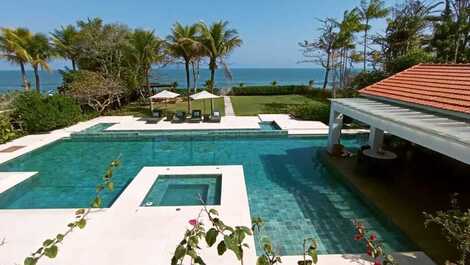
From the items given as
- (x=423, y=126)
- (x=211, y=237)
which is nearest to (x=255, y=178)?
(x=423, y=126)

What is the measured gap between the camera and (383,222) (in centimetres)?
617

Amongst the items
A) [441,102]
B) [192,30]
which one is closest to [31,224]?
[441,102]

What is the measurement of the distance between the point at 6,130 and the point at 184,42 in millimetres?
10577

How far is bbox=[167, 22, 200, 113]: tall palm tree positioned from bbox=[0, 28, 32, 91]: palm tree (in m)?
9.90

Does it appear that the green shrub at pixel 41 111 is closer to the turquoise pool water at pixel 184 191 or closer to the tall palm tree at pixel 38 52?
the tall palm tree at pixel 38 52

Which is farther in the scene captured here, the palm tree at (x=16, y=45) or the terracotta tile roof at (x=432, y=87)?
the palm tree at (x=16, y=45)

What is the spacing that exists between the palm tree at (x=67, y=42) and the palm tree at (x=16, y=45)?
211 centimetres

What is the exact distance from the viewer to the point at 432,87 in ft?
26.0

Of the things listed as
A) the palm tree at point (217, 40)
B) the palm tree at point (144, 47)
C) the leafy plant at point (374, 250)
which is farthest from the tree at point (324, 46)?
the leafy plant at point (374, 250)

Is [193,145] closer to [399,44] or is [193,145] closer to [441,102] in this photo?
[441,102]

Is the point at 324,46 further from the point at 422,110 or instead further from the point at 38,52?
the point at 38,52

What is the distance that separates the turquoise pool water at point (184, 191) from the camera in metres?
7.09

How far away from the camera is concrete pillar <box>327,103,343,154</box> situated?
405 inches

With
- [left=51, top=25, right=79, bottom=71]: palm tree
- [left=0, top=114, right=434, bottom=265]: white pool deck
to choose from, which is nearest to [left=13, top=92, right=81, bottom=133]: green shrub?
[left=0, top=114, right=434, bottom=265]: white pool deck
